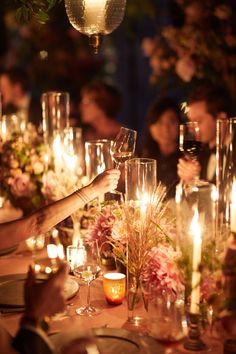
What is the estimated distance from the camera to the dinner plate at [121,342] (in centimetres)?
182

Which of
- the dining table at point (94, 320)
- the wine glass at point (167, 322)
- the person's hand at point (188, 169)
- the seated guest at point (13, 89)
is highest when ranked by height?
the seated guest at point (13, 89)

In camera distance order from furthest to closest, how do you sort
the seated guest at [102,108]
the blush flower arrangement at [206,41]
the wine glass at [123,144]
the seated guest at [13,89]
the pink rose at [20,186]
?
the seated guest at [13,89] < the seated guest at [102,108] < the blush flower arrangement at [206,41] < the pink rose at [20,186] < the wine glass at [123,144]

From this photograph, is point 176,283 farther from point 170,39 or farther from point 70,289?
point 170,39

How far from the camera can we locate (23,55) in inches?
317

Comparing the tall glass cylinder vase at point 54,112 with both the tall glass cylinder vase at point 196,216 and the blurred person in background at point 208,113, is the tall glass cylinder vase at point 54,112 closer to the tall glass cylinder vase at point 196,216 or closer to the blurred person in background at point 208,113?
the blurred person in background at point 208,113

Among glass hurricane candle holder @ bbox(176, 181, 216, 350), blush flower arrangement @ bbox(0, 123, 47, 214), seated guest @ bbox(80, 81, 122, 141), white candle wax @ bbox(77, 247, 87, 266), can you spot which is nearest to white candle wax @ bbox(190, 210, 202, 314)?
glass hurricane candle holder @ bbox(176, 181, 216, 350)

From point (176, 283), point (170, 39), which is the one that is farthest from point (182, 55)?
point (176, 283)

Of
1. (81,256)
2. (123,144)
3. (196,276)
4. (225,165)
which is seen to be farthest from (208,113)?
(196,276)

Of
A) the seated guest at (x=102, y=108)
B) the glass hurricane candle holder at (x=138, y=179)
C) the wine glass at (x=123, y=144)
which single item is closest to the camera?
the glass hurricane candle holder at (x=138, y=179)

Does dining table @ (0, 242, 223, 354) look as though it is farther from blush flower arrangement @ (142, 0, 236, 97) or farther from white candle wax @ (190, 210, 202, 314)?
blush flower arrangement @ (142, 0, 236, 97)

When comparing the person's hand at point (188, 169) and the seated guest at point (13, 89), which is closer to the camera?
the person's hand at point (188, 169)

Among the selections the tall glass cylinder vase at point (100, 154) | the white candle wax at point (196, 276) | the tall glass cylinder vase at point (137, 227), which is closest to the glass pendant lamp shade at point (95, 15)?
the tall glass cylinder vase at point (100, 154)

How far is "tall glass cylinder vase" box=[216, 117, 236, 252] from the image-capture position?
2.49 metres

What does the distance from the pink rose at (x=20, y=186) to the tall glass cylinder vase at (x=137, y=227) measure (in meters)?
1.10
